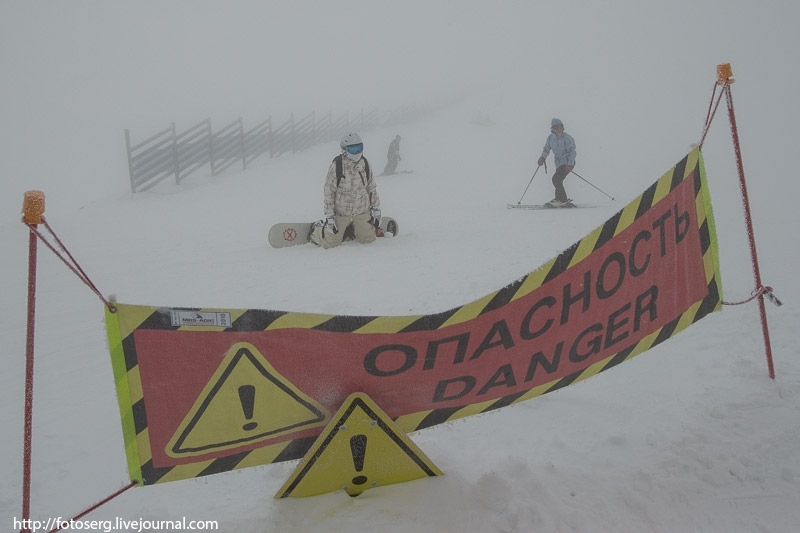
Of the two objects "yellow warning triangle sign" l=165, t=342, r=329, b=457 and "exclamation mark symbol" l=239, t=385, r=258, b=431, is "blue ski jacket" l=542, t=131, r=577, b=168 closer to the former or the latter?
"yellow warning triangle sign" l=165, t=342, r=329, b=457

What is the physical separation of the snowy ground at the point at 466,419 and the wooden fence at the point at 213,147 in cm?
128

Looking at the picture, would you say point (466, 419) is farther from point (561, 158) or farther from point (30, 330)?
point (561, 158)

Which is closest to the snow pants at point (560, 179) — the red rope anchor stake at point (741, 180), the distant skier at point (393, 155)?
the red rope anchor stake at point (741, 180)

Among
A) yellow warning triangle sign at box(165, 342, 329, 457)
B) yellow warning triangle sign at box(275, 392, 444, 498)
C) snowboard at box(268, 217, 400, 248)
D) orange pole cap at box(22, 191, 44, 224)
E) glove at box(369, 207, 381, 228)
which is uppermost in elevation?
glove at box(369, 207, 381, 228)

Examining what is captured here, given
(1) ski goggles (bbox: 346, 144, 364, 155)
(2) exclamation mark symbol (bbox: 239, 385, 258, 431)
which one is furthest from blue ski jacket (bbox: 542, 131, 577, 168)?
(2) exclamation mark symbol (bbox: 239, 385, 258, 431)

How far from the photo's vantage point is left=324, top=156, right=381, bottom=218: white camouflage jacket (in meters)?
6.88

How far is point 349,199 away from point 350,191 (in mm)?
111

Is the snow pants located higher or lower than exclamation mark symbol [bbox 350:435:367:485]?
higher

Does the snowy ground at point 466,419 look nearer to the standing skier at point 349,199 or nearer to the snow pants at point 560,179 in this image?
the standing skier at point 349,199

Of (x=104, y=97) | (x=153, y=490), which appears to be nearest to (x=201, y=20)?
(x=104, y=97)

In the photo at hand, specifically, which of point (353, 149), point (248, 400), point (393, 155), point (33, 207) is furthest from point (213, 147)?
point (248, 400)

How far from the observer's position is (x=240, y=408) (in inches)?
81.1

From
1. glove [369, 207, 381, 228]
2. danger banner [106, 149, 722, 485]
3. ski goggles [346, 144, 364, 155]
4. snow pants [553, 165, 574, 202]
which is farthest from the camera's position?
snow pants [553, 165, 574, 202]

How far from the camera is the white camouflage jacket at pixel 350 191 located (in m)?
6.88
